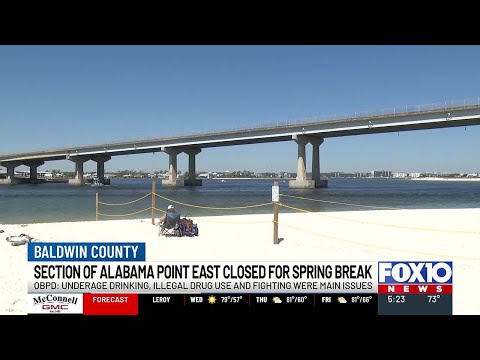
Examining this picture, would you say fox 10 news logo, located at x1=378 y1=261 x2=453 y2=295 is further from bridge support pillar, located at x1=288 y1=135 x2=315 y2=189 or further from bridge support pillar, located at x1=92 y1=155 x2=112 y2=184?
bridge support pillar, located at x1=92 y1=155 x2=112 y2=184

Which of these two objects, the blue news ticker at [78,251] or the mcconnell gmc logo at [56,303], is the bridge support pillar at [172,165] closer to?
the blue news ticker at [78,251]

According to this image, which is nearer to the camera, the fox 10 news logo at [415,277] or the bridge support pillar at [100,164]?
the fox 10 news logo at [415,277]

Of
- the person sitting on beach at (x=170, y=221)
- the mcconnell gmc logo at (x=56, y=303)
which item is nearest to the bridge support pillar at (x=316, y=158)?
the person sitting on beach at (x=170, y=221)

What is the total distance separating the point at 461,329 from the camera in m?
4.20

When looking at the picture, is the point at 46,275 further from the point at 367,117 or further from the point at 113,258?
the point at 367,117

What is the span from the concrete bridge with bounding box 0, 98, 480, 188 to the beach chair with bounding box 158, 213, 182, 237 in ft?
199

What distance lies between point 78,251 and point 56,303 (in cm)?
97

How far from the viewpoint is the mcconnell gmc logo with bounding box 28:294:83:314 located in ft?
17.0

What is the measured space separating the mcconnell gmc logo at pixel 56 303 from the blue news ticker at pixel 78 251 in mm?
715

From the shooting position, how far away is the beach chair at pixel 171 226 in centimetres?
1181

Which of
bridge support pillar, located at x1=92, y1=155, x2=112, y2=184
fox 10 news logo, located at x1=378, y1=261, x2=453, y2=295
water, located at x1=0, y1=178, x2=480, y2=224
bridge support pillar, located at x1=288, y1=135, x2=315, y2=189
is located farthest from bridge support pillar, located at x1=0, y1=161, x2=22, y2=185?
fox 10 news logo, located at x1=378, y1=261, x2=453, y2=295
